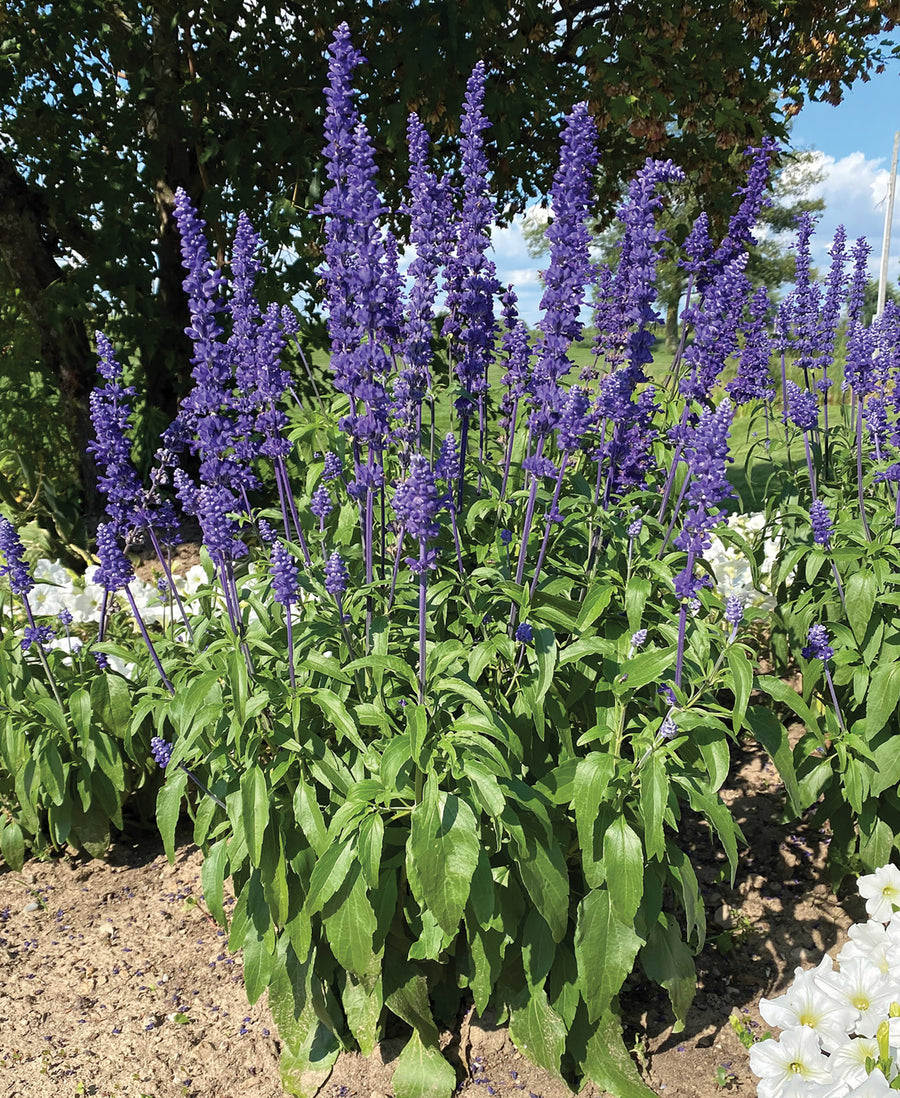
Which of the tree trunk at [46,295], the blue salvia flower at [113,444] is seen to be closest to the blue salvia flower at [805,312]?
the blue salvia flower at [113,444]

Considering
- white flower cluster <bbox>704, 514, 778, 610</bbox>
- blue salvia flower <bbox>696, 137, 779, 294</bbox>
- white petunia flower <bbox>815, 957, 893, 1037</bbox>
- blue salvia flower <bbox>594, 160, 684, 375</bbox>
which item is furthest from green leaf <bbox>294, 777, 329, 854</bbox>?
white flower cluster <bbox>704, 514, 778, 610</bbox>

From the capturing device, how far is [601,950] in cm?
264

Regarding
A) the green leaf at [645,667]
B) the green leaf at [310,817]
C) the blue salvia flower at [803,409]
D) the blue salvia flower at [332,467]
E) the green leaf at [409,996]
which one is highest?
the blue salvia flower at [803,409]

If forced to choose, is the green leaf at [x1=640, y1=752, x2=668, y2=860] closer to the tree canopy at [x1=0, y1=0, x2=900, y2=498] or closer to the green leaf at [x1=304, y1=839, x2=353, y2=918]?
the green leaf at [x1=304, y1=839, x2=353, y2=918]

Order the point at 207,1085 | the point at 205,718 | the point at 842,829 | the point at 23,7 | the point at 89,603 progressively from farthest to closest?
the point at 23,7 < the point at 89,603 < the point at 842,829 < the point at 207,1085 < the point at 205,718

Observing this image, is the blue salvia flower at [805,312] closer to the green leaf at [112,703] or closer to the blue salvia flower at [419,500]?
the blue salvia flower at [419,500]

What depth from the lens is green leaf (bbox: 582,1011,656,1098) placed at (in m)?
2.78

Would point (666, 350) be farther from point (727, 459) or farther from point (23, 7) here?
point (727, 459)

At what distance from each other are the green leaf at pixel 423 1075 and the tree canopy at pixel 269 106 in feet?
18.8

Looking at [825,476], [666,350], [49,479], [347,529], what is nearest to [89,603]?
[347,529]

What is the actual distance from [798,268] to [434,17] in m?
4.19

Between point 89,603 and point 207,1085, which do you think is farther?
point 89,603

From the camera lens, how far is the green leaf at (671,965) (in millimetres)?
2883

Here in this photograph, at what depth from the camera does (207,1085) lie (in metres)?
3.01
